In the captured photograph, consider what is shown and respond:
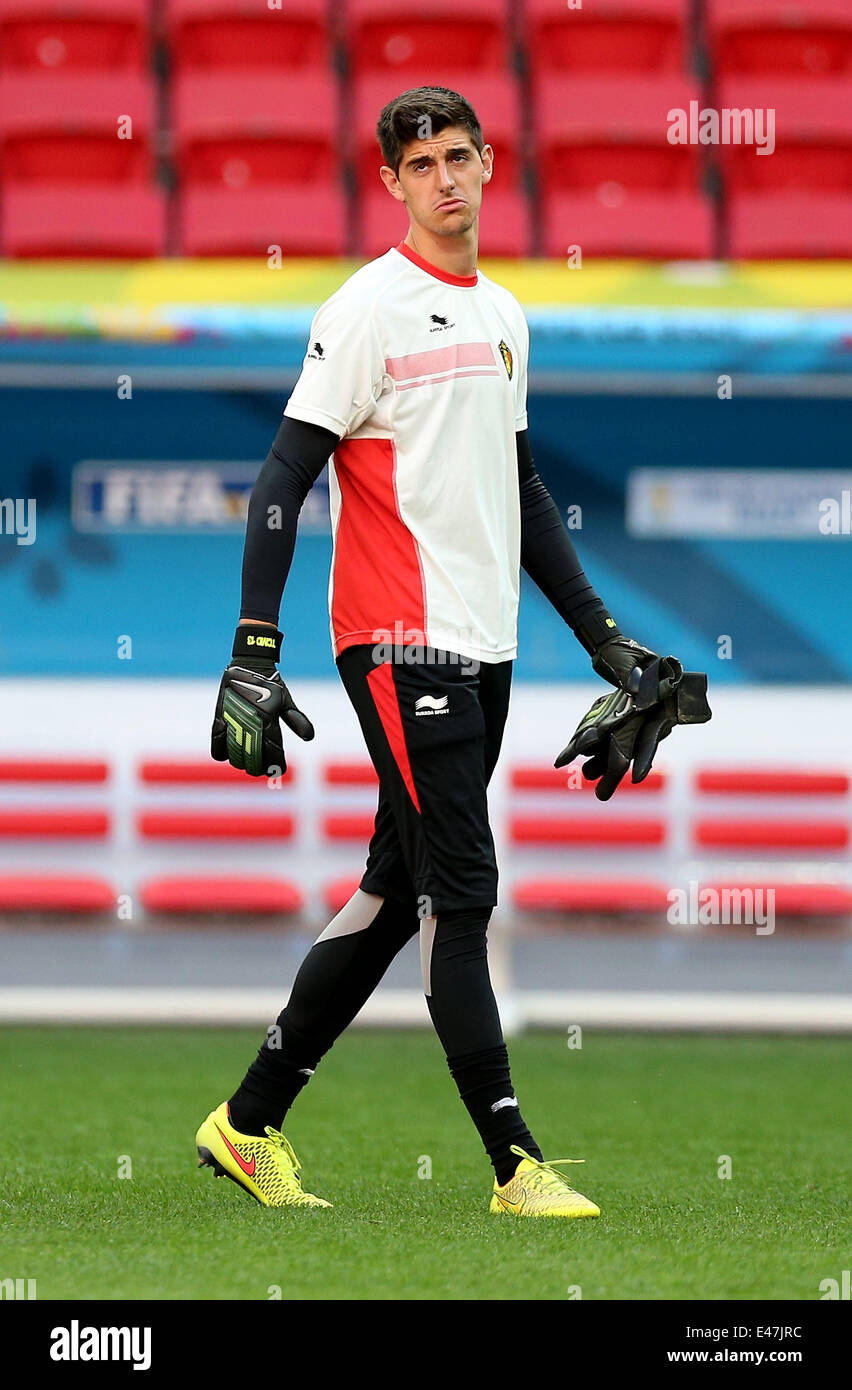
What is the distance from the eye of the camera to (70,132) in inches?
283

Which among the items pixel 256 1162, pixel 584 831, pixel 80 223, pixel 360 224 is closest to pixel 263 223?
pixel 360 224

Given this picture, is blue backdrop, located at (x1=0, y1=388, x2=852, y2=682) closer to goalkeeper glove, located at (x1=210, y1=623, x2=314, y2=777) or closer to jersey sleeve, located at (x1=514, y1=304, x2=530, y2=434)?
jersey sleeve, located at (x1=514, y1=304, x2=530, y2=434)

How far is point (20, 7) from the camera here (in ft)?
24.8

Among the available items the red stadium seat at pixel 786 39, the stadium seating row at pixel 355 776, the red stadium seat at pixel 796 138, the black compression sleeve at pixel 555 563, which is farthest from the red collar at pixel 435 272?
the red stadium seat at pixel 786 39

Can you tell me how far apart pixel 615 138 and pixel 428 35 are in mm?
947

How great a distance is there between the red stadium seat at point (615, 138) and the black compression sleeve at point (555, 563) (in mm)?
4305

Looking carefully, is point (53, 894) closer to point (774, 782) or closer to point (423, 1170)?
point (774, 782)

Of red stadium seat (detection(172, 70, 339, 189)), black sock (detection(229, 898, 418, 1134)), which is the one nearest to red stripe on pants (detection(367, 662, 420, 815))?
black sock (detection(229, 898, 418, 1134))

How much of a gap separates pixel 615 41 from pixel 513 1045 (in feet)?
13.5

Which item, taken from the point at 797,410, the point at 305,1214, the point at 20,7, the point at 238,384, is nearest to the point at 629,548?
the point at 797,410

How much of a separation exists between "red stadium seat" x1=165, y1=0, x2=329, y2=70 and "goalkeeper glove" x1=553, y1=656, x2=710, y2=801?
16.9 feet

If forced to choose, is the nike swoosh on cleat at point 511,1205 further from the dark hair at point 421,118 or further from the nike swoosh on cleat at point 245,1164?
the dark hair at point 421,118
